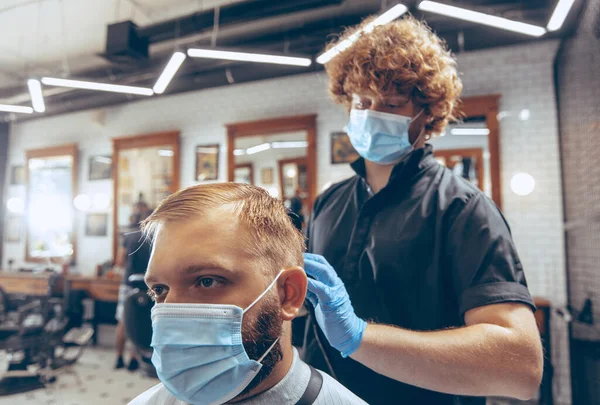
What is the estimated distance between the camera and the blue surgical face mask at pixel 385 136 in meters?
1.25

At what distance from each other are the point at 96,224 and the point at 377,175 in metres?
5.79

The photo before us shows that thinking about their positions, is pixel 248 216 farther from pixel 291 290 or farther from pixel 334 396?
pixel 334 396

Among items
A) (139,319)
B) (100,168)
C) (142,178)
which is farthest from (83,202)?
(139,319)

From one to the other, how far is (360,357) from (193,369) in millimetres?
369

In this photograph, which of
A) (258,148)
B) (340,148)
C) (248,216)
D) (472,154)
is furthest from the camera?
(258,148)

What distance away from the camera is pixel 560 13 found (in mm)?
2270

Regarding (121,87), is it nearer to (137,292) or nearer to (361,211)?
(137,292)

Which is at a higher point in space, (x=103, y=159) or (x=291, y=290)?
(x=103, y=159)

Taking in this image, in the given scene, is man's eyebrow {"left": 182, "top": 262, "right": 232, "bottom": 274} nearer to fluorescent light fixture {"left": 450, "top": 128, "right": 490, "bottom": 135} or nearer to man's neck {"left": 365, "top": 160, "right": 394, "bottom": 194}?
man's neck {"left": 365, "top": 160, "right": 394, "bottom": 194}

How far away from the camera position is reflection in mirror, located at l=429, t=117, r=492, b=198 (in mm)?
4062

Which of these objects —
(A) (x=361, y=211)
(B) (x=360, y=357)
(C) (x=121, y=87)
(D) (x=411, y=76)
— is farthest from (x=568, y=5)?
(C) (x=121, y=87)

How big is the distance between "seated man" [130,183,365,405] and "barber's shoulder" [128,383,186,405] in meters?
0.22

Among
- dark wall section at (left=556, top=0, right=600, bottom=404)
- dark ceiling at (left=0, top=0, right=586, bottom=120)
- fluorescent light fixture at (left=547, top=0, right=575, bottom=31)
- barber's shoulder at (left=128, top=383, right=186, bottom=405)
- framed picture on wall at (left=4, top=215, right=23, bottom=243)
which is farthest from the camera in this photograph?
framed picture on wall at (left=4, top=215, right=23, bottom=243)

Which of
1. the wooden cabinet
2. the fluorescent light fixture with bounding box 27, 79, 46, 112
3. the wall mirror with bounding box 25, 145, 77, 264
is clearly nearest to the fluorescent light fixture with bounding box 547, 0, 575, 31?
the fluorescent light fixture with bounding box 27, 79, 46, 112
